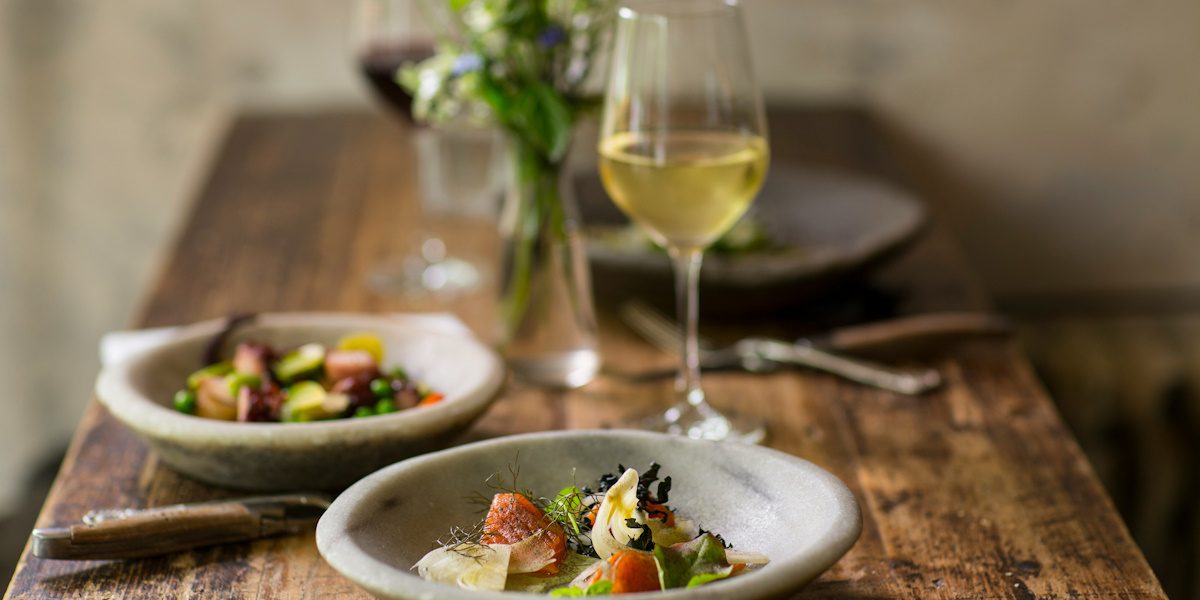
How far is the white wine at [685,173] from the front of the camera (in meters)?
0.95

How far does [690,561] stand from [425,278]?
0.81 m

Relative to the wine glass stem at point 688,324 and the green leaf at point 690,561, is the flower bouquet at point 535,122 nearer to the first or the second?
the wine glass stem at point 688,324

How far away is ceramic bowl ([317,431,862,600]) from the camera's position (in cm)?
64

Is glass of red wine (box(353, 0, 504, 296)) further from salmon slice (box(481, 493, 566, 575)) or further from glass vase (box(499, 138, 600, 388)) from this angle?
salmon slice (box(481, 493, 566, 575))

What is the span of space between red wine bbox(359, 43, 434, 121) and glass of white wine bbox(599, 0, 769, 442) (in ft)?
1.73

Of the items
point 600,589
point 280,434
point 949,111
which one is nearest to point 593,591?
point 600,589

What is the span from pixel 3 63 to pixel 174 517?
1.70 metres

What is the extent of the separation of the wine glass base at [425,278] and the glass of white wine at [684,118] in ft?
1.53

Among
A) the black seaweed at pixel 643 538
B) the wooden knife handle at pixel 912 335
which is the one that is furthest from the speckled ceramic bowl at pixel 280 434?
the wooden knife handle at pixel 912 335

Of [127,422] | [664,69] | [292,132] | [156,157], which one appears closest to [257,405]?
[127,422]

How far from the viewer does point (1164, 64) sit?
2209mm

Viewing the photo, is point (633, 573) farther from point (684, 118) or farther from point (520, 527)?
point (684, 118)

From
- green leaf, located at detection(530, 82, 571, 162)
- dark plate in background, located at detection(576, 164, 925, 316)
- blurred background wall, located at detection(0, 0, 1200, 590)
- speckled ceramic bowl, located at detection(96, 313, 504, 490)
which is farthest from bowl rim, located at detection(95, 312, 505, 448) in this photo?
blurred background wall, located at detection(0, 0, 1200, 590)

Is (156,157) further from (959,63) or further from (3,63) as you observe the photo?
(959,63)
